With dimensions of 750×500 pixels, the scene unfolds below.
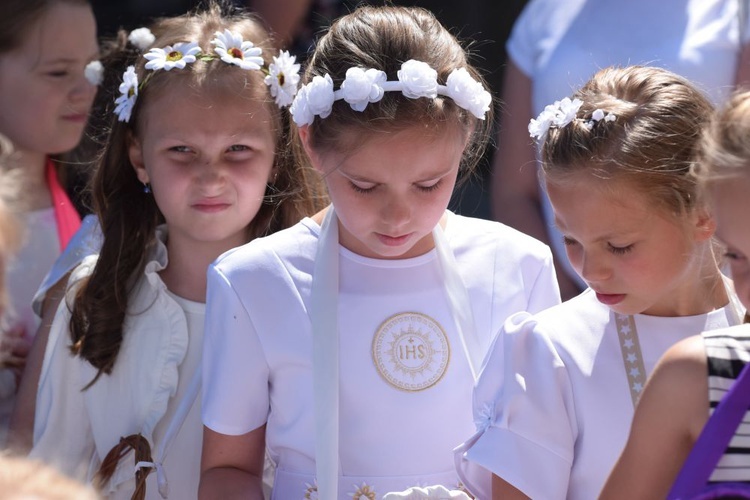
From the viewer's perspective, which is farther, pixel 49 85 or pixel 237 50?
pixel 49 85

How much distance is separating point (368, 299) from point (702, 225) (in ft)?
2.40

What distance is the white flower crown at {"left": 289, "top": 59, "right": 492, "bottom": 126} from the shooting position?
2.21 m

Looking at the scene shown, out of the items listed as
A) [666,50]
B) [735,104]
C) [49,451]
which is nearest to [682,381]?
[735,104]

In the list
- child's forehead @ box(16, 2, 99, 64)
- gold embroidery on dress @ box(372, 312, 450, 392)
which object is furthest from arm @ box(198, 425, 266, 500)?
child's forehead @ box(16, 2, 99, 64)

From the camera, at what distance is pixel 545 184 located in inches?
84.3

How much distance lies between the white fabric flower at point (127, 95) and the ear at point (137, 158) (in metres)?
0.07

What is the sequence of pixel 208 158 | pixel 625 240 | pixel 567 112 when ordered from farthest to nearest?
1. pixel 208 158
2. pixel 567 112
3. pixel 625 240

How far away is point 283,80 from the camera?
9.09ft

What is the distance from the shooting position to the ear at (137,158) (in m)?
2.85

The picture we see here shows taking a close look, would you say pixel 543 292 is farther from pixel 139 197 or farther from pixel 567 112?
pixel 139 197

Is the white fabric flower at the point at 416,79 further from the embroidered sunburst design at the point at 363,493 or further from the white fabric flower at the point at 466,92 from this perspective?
the embroidered sunburst design at the point at 363,493

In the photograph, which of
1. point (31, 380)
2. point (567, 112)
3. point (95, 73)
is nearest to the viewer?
point (567, 112)

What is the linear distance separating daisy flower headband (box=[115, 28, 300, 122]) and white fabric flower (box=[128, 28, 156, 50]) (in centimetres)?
14

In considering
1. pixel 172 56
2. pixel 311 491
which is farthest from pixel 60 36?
pixel 311 491
